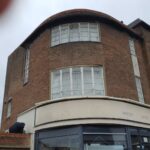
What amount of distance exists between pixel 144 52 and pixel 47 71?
23.6 feet

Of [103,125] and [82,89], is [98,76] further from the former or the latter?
[103,125]

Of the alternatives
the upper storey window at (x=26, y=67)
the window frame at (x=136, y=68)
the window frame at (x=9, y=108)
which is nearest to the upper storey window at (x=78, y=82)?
the window frame at (x=136, y=68)

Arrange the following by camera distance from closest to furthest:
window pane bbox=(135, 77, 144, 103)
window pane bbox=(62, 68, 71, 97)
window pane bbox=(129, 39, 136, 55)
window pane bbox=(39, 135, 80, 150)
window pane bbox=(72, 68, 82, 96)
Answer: window pane bbox=(39, 135, 80, 150) < window pane bbox=(72, 68, 82, 96) < window pane bbox=(62, 68, 71, 97) < window pane bbox=(135, 77, 144, 103) < window pane bbox=(129, 39, 136, 55)

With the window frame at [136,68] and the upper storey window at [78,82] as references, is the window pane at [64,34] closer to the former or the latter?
the upper storey window at [78,82]

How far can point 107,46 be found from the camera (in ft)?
48.4

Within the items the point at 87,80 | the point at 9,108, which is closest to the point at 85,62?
the point at 87,80

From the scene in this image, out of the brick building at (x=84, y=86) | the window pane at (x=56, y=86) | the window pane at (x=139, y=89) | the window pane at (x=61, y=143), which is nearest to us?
the window pane at (x=61, y=143)

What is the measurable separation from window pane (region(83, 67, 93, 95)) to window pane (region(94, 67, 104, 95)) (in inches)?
11.3

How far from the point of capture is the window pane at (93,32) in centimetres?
1485

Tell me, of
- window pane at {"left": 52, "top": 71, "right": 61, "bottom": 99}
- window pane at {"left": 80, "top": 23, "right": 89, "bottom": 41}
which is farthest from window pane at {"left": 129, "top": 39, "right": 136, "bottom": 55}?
window pane at {"left": 52, "top": 71, "right": 61, "bottom": 99}

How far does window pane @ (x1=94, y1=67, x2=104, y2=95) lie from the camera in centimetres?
1342

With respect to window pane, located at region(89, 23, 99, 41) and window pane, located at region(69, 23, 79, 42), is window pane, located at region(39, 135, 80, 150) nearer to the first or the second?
window pane, located at region(69, 23, 79, 42)

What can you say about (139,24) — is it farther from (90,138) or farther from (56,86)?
(90,138)

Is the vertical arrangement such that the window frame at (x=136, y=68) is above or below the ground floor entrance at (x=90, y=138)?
above
